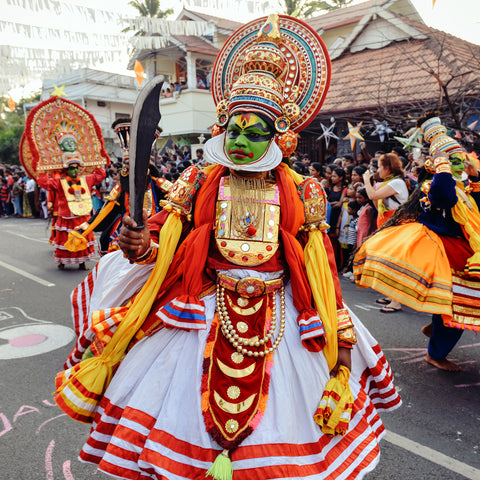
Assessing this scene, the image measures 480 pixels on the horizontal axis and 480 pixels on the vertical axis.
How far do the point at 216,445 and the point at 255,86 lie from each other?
1.65 m

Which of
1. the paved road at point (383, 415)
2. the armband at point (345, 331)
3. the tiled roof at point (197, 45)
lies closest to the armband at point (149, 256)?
the armband at point (345, 331)

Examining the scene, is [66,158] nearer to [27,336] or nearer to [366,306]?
[27,336]

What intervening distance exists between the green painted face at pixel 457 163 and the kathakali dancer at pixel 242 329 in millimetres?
1865

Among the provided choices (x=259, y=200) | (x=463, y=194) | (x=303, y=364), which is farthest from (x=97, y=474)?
(x=463, y=194)

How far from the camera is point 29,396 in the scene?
3.65 metres

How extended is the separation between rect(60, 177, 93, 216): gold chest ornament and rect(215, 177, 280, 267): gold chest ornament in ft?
21.7

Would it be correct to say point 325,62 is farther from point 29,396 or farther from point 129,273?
point 29,396

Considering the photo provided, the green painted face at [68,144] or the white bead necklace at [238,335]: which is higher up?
the green painted face at [68,144]

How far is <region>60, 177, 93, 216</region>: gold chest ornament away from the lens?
26.9 feet

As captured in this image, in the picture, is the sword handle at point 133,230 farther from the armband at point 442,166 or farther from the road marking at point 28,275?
the road marking at point 28,275

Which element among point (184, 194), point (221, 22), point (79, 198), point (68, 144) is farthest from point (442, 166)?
point (221, 22)

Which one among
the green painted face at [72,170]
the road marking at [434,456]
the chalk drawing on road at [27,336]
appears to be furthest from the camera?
the green painted face at [72,170]

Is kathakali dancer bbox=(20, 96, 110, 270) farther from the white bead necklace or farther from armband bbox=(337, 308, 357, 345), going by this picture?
armband bbox=(337, 308, 357, 345)

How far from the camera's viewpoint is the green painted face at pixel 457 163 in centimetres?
378
